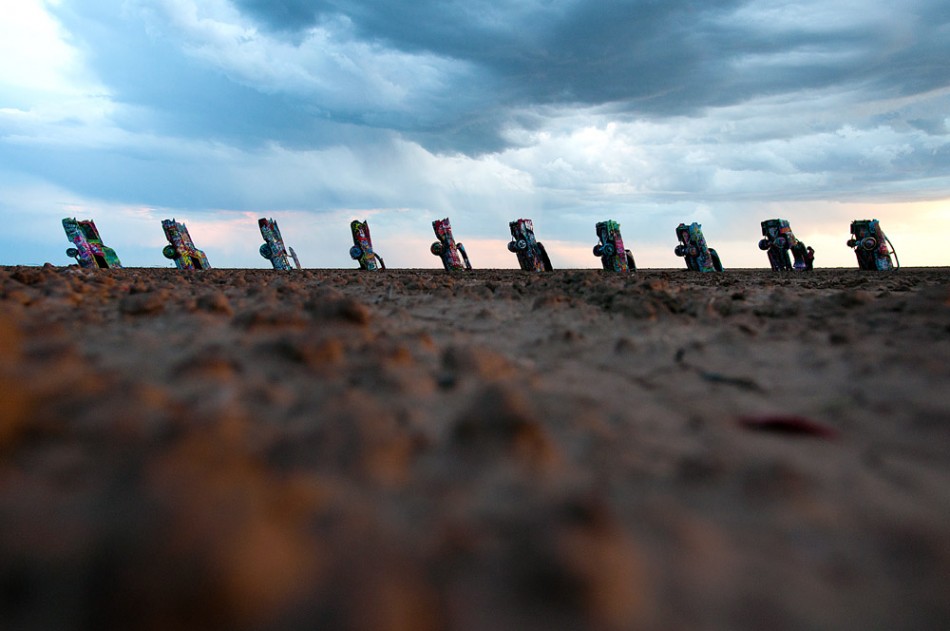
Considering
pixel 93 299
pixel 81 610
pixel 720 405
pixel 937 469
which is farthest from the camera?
pixel 93 299

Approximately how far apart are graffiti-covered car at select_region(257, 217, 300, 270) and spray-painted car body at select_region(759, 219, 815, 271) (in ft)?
40.7

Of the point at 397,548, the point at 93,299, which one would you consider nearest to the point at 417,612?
the point at 397,548

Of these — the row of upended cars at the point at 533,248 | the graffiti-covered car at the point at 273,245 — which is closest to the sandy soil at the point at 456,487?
the row of upended cars at the point at 533,248

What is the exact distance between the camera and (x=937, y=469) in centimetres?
103

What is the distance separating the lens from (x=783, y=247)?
11570mm

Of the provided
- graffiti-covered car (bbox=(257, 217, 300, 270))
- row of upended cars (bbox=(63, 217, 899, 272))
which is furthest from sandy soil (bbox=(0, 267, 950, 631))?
graffiti-covered car (bbox=(257, 217, 300, 270))

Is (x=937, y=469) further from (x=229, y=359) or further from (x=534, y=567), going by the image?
(x=229, y=359)

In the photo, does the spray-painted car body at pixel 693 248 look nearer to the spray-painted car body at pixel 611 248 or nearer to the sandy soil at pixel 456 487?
the spray-painted car body at pixel 611 248

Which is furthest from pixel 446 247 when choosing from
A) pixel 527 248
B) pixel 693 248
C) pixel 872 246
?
pixel 872 246

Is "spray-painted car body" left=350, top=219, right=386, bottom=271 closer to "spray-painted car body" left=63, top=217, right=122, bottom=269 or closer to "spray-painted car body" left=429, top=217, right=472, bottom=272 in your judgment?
"spray-painted car body" left=429, top=217, right=472, bottom=272

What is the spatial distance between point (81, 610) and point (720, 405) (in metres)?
1.43

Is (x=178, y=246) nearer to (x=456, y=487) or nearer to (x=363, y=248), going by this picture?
(x=363, y=248)

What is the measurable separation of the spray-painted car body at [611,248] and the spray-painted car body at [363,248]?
5566mm

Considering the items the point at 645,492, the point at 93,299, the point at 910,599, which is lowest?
the point at 910,599
